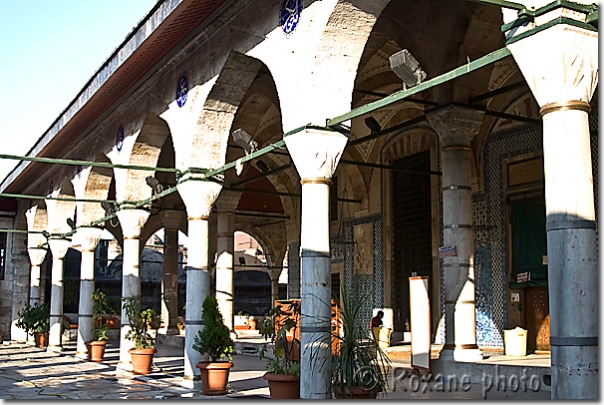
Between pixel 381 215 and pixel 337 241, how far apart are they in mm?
2025

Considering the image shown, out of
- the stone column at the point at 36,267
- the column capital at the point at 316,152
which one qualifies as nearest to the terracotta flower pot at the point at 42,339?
the stone column at the point at 36,267

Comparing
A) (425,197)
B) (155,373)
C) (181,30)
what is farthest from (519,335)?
(181,30)

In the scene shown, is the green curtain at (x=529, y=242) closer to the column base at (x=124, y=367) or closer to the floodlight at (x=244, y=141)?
the floodlight at (x=244, y=141)

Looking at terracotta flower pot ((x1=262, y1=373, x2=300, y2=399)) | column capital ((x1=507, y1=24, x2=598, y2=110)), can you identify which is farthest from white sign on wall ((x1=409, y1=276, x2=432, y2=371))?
column capital ((x1=507, y1=24, x2=598, y2=110))

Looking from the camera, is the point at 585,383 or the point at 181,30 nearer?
the point at 585,383

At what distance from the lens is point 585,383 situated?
4.67 metres

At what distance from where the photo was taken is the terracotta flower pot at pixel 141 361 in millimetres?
12133

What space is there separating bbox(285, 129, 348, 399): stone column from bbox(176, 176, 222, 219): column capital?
2.98 metres

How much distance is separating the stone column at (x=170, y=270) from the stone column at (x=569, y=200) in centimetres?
1754

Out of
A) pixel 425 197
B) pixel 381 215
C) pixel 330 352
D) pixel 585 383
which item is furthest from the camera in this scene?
pixel 381 215

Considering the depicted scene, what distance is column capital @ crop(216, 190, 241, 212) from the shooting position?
1653 centimetres

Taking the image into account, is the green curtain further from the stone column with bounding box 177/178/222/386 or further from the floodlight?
the stone column with bounding box 177/178/222/386

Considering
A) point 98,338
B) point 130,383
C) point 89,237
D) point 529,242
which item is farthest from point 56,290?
point 529,242

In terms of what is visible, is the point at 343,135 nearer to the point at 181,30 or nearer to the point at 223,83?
the point at 223,83
